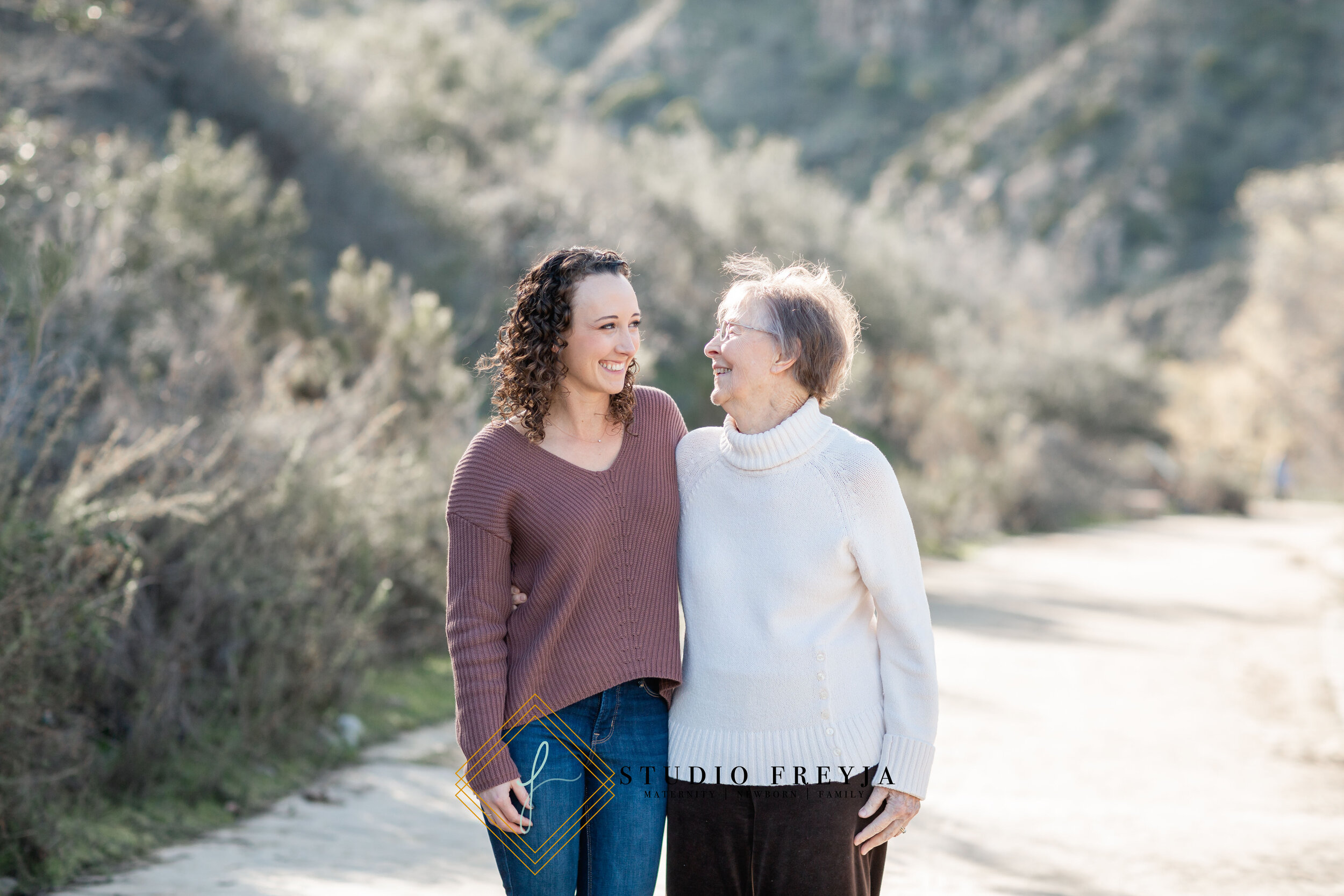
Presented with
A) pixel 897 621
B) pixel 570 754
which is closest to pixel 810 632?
pixel 897 621

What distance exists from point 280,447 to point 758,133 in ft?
200

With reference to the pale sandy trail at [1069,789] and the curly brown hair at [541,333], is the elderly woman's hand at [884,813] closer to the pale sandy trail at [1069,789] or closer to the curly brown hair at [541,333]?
the curly brown hair at [541,333]

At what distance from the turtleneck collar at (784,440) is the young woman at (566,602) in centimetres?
23

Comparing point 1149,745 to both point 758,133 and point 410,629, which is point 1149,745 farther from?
point 758,133

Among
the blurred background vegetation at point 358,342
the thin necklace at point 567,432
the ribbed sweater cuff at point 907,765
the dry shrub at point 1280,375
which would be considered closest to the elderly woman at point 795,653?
the ribbed sweater cuff at point 907,765

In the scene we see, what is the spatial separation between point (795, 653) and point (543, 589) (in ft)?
1.84

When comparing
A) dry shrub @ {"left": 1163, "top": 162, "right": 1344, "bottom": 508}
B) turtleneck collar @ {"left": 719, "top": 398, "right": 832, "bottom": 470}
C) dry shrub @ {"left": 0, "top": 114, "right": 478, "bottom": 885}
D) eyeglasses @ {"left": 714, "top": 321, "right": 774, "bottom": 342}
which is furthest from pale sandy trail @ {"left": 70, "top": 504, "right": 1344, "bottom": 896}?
dry shrub @ {"left": 1163, "top": 162, "right": 1344, "bottom": 508}

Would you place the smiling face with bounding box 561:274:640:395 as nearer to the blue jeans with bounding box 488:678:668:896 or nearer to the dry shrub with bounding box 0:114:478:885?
the blue jeans with bounding box 488:678:668:896

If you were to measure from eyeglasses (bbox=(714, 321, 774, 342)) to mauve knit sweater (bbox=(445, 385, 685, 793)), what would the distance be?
1.20 ft

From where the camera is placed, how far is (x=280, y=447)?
265 inches

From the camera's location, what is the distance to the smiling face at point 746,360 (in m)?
2.73

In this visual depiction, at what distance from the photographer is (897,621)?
2607mm

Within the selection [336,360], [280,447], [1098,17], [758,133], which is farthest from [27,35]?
[1098,17]

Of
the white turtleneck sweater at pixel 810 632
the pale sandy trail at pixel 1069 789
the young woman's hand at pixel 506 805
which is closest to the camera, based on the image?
the young woman's hand at pixel 506 805
